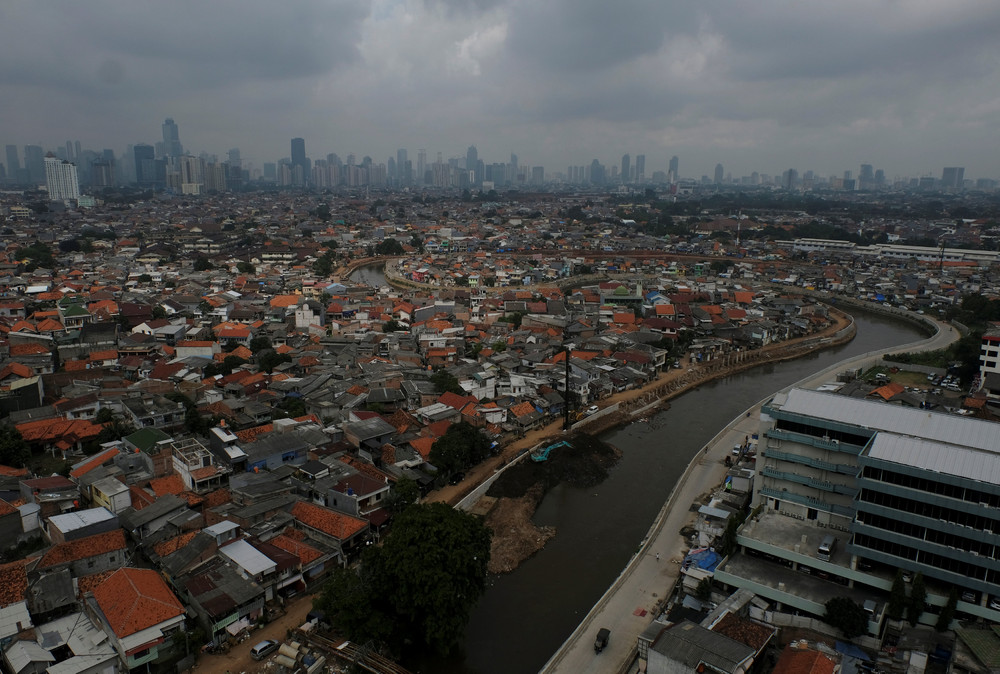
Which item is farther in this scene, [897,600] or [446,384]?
[446,384]

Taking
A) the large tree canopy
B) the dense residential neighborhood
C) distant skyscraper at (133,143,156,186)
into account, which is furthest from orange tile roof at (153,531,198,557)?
distant skyscraper at (133,143,156,186)

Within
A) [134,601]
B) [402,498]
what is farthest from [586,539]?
[134,601]

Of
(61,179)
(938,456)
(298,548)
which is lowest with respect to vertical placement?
(298,548)

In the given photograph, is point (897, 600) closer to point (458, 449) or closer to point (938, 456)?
point (938, 456)

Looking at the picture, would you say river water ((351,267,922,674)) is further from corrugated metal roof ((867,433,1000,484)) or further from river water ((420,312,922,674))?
corrugated metal roof ((867,433,1000,484))

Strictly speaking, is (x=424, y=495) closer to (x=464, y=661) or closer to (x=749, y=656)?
(x=464, y=661)

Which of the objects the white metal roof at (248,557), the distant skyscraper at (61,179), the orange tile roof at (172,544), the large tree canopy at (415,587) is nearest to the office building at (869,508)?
the large tree canopy at (415,587)

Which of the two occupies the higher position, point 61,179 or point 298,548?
point 61,179
